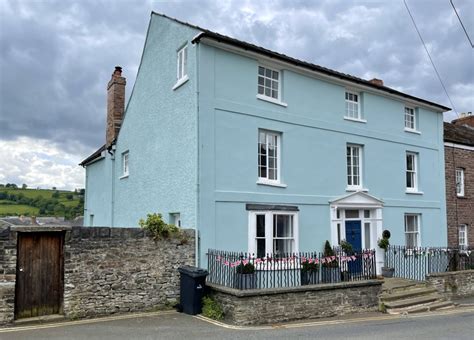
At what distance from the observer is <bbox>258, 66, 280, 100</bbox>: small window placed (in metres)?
15.6

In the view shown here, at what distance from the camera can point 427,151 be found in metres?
21.0

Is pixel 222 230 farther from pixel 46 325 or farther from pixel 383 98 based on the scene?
pixel 383 98

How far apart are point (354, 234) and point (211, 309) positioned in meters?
7.88

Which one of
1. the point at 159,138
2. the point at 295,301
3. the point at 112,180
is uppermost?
the point at 159,138

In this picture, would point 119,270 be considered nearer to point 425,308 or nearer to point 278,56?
point 278,56

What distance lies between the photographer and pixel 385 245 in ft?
59.3

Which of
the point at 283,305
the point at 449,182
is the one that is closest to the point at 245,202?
the point at 283,305

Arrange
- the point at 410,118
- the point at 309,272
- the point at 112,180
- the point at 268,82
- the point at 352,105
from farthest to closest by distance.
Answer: the point at 112,180 → the point at 410,118 → the point at 352,105 → the point at 268,82 → the point at 309,272

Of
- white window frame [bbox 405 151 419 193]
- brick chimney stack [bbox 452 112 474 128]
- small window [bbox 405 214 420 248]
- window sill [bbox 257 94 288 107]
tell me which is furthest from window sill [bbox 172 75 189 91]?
brick chimney stack [bbox 452 112 474 128]

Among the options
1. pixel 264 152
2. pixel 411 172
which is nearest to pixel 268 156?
pixel 264 152

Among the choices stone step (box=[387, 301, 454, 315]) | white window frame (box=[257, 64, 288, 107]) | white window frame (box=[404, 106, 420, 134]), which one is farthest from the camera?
white window frame (box=[404, 106, 420, 134])

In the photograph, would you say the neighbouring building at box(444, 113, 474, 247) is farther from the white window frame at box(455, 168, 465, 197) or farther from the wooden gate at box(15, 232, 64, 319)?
the wooden gate at box(15, 232, 64, 319)

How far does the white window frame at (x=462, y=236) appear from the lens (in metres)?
22.2

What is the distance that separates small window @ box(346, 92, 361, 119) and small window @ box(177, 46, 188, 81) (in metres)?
7.00
